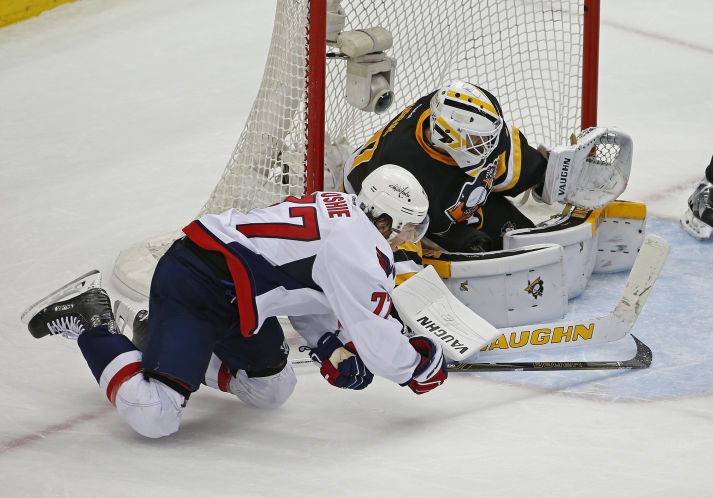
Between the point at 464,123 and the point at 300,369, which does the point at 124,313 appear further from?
the point at 464,123

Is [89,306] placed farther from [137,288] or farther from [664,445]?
[664,445]

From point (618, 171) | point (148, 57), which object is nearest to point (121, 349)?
point (618, 171)

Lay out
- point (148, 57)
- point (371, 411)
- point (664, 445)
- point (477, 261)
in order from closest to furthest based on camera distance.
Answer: point (664, 445) < point (371, 411) < point (477, 261) < point (148, 57)

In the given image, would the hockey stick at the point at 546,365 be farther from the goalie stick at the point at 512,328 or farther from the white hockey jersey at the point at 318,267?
the white hockey jersey at the point at 318,267

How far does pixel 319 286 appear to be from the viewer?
9.95 ft

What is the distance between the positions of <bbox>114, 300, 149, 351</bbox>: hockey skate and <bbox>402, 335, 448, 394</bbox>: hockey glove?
756 millimetres

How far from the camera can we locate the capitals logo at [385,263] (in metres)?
2.98

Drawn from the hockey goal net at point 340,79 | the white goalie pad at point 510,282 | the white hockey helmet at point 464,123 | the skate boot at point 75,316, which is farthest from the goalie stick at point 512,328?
the skate boot at point 75,316

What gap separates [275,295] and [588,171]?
1.55 metres

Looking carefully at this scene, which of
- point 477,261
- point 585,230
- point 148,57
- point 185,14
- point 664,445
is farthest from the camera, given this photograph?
point 185,14

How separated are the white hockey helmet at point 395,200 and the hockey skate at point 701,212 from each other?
1.70 meters

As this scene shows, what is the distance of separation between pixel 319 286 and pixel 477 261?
81cm

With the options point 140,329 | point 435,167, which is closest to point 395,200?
point 435,167

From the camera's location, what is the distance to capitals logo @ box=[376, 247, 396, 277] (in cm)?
298
